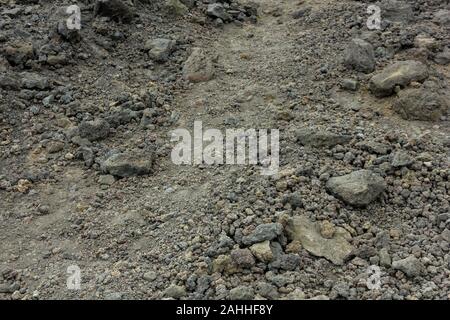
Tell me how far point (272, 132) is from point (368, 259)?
1.96 m

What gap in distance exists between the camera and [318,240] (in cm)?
440

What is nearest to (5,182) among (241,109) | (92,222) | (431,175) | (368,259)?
(92,222)

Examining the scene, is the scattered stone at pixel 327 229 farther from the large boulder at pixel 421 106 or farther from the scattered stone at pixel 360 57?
the scattered stone at pixel 360 57

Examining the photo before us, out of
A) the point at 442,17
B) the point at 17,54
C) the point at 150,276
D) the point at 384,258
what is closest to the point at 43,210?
the point at 150,276

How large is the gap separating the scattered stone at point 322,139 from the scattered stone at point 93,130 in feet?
7.42

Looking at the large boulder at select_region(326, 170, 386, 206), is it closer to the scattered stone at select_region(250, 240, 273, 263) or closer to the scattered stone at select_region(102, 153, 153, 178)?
the scattered stone at select_region(250, 240, 273, 263)

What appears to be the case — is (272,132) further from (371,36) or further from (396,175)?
(371,36)

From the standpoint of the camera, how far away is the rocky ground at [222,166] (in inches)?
166

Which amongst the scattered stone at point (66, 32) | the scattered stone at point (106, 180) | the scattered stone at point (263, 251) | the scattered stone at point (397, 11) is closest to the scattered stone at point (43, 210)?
the scattered stone at point (106, 180)

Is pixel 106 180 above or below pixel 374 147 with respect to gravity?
below

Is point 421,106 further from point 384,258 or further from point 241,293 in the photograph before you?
point 241,293

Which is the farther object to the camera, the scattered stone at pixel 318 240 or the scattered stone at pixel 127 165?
the scattered stone at pixel 127 165

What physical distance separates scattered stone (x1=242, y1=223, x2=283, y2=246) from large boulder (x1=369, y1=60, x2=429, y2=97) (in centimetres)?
272

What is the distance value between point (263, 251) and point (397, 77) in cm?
316
